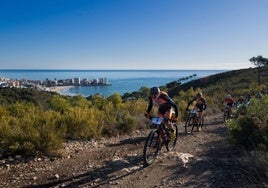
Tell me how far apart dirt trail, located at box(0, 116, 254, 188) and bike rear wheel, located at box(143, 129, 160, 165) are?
5.8 inches

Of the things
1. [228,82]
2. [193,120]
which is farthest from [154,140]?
A: [228,82]

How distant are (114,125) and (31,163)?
15.5ft

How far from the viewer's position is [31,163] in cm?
730

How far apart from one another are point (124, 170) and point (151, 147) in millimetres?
971

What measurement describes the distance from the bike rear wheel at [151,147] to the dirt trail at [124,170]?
0.15 m

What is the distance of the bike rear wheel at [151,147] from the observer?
6785mm

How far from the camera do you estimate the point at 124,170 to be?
6.44m

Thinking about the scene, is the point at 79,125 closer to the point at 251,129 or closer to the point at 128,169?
the point at 128,169

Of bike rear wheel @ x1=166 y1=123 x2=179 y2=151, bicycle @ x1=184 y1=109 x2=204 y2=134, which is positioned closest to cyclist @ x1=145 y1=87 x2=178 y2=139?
bike rear wheel @ x1=166 y1=123 x2=179 y2=151

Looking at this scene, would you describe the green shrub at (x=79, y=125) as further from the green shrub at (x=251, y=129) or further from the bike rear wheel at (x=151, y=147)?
the green shrub at (x=251, y=129)

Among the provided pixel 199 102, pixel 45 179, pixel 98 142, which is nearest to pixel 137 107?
pixel 199 102

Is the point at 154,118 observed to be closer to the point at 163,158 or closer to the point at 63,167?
the point at 163,158

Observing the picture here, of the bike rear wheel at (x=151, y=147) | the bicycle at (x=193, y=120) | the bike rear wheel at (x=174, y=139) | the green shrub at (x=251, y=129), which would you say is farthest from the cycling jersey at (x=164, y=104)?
the bicycle at (x=193, y=120)

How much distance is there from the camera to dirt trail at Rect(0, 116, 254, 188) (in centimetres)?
579
